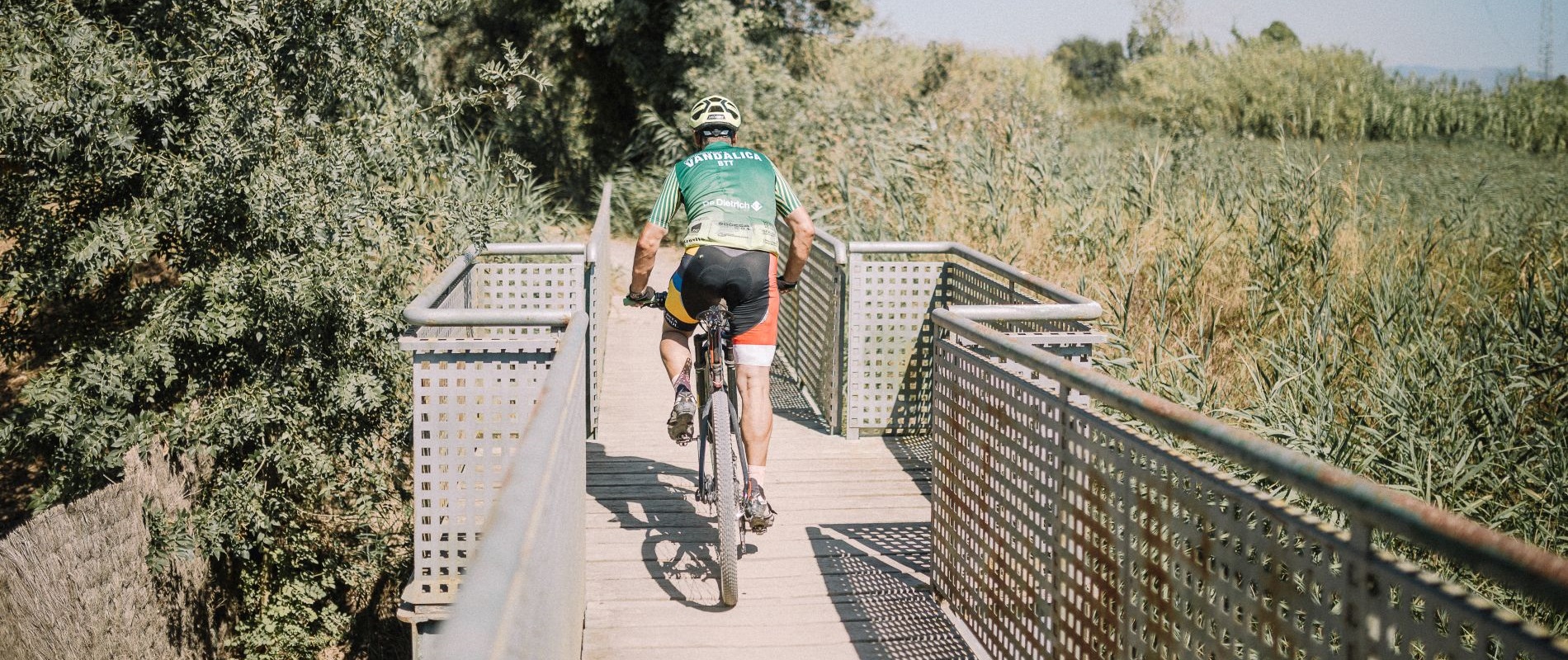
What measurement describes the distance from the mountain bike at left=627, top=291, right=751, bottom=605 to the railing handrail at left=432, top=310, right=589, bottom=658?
156cm

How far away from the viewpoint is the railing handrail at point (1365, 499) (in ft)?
5.44

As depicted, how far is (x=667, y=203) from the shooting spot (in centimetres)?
514

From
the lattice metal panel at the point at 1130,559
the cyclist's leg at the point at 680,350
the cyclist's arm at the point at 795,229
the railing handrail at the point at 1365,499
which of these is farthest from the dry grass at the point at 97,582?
the railing handrail at the point at 1365,499

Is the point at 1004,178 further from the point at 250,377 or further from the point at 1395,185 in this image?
the point at 1395,185

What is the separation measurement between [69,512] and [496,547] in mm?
5915

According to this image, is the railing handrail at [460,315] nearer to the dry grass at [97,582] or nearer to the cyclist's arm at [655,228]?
the cyclist's arm at [655,228]

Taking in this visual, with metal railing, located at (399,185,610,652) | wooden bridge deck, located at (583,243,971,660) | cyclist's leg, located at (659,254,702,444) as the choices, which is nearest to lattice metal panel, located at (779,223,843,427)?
wooden bridge deck, located at (583,243,971,660)

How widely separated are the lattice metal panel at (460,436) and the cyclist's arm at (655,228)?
2.76 feet

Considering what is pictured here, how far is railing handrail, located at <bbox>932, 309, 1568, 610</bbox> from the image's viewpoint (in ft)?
5.44

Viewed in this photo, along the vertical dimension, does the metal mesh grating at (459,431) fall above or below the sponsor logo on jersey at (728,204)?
below

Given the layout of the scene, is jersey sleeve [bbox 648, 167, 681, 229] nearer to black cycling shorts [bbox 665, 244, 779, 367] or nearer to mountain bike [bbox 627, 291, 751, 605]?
black cycling shorts [bbox 665, 244, 779, 367]

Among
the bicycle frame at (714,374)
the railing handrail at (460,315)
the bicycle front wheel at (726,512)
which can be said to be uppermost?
the railing handrail at (460,315)

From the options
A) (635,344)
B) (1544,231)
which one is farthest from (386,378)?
(1544,231)

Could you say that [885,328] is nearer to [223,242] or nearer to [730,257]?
[730,257]
